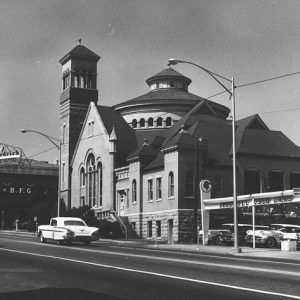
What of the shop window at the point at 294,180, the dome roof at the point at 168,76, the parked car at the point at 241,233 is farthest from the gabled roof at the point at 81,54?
the parked car at the point at 241,233

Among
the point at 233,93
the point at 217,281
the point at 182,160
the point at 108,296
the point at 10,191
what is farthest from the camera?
the point at 10,191

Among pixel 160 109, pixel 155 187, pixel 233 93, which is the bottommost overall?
pixel 155 187

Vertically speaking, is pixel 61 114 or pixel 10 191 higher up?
pixel 61 114

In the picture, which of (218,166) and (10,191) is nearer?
(218,166)

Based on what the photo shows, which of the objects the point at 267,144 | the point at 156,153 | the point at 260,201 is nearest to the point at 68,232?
the point at 260,201

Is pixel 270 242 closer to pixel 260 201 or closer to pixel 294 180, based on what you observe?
pixel 260 201

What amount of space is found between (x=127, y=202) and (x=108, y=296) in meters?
47.4

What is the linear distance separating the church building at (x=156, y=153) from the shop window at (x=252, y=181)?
0.30 feet

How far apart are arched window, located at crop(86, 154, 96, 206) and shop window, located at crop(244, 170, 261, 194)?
62.9 ft

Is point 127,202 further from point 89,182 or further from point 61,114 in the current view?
point 61,114

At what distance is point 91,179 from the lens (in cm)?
6669

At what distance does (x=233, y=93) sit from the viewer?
31.2 metres

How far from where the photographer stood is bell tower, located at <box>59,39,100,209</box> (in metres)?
72.8

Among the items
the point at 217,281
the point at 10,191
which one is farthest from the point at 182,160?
the point at 10,191
